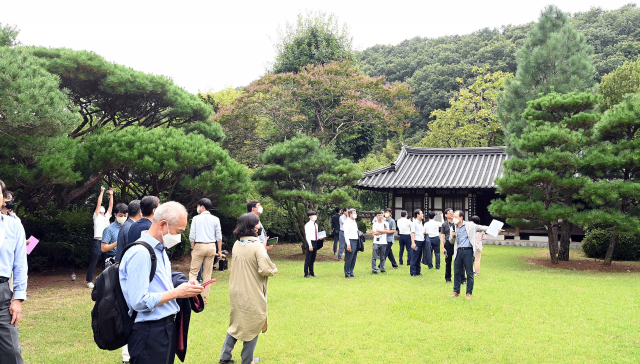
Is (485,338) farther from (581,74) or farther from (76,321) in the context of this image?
(581,74)

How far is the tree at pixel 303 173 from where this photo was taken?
44.5ft

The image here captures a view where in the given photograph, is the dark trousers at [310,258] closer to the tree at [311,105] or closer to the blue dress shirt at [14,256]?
the tree at [311,105]

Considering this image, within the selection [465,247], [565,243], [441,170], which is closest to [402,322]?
→ [465,247]

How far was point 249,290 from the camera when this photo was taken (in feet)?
14.7

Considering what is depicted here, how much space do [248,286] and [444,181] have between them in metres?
18.1

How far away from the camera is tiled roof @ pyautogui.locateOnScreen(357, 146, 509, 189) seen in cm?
2102

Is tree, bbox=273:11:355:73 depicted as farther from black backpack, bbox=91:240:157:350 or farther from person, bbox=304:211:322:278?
black backpack, bbox=91:240:157:350

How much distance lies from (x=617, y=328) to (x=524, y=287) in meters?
3.28

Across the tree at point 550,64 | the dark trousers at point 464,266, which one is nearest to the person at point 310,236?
the dark trousers at point 464,266

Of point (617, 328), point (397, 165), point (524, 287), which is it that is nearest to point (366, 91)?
point (397, 165)

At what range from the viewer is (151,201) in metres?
3.34

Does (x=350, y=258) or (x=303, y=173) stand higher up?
(x=303, y=173)

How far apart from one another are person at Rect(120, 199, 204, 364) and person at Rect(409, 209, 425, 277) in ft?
29.7

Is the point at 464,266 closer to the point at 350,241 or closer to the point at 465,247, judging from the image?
the point at 465,247
